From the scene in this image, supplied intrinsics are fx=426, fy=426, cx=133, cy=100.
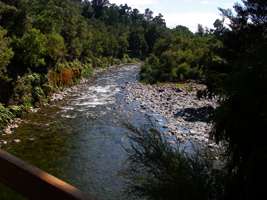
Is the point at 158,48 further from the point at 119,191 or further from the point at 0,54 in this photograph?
the point at 119,191

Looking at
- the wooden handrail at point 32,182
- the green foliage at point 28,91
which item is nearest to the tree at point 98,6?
the green foliage at point 28,91

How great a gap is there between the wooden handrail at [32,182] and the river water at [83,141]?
6.97 meters

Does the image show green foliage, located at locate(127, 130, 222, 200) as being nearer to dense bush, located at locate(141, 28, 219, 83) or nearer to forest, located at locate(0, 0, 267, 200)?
forest, located at locate(0, 0, 267, 200)

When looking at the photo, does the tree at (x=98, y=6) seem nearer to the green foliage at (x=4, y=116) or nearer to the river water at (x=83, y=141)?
the river water at (x=83, y=141)

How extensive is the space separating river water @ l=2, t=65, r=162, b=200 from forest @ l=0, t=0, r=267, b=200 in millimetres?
1825

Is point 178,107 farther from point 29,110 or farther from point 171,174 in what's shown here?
point 171,174

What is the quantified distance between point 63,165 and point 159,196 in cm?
1121

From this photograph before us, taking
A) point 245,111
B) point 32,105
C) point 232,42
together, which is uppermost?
point 232,42

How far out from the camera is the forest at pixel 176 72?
785 centimetres

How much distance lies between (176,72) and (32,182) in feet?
181

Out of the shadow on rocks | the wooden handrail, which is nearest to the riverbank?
the shadow on rocks

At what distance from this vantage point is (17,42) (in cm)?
3338

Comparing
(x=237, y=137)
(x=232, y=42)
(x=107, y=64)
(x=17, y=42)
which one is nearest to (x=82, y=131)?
(x=232, y=42)

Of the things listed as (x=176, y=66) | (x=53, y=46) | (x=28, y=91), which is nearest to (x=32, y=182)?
(x=28, y=91)
